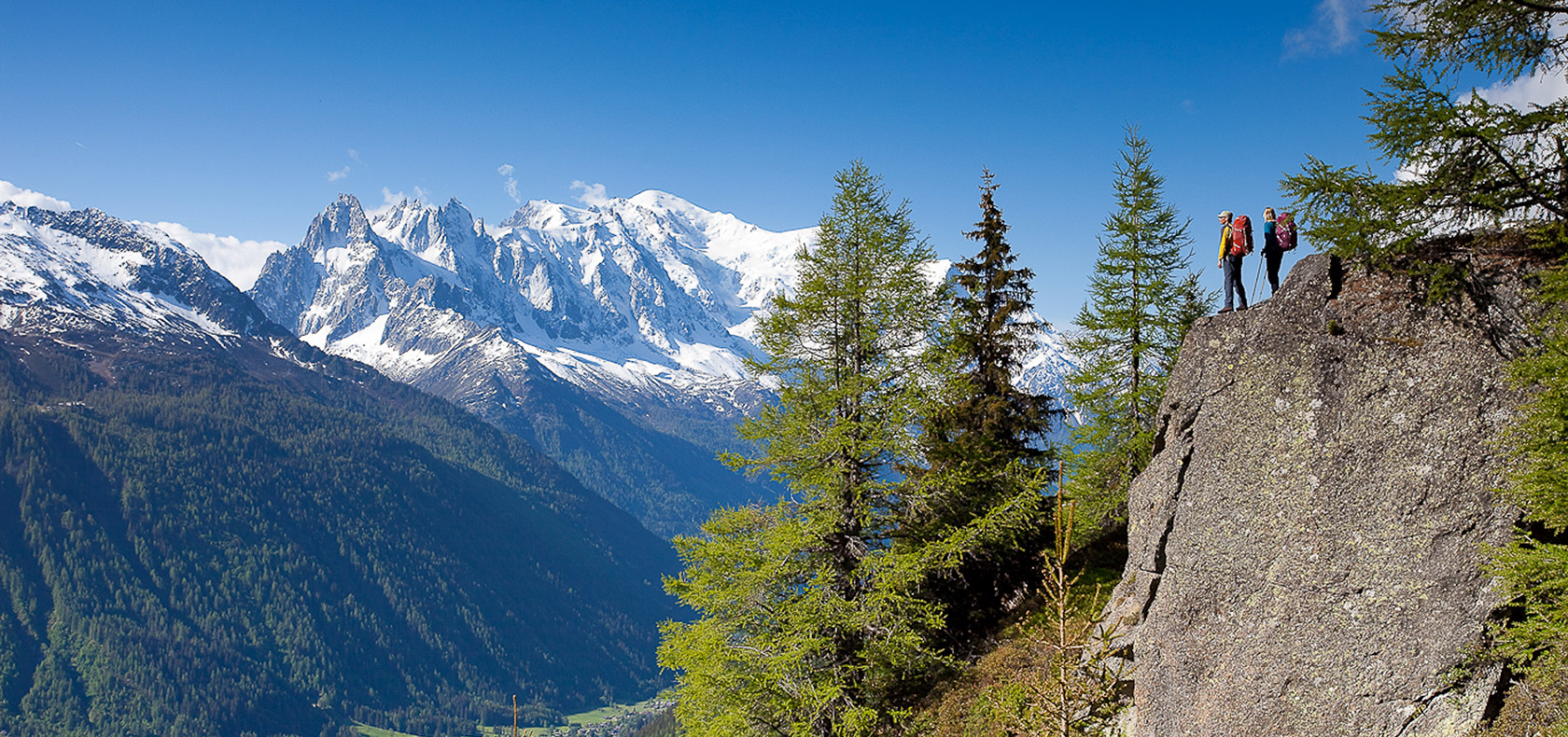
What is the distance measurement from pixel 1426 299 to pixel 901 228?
31.1 feet

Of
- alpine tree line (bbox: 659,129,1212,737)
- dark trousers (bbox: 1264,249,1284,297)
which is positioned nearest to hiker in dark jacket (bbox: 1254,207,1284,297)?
dark trousers (bbox: 1264,249,1284,297)

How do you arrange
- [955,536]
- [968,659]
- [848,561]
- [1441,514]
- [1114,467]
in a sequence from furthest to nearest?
[1114,467] < [968,659] < [848,561] < [955,536] < [1441,514]

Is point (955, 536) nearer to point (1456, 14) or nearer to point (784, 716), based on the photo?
point (784, 716)

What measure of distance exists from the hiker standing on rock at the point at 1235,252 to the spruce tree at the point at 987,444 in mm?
5062

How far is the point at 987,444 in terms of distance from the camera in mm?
21188

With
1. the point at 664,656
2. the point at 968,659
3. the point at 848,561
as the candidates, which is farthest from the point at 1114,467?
the point at 664,656

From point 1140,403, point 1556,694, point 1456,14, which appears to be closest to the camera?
point 1556,694

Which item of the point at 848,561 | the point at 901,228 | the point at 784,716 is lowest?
the point at 784,716

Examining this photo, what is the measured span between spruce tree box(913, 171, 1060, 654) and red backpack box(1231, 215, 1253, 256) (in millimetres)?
5464

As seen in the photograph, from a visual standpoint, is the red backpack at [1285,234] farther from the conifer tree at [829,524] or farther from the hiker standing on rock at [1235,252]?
the conifer tree at [829,524]

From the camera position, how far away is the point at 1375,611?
1080 centimetres

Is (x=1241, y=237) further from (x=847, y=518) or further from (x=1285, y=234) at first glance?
(x=847, y=518)

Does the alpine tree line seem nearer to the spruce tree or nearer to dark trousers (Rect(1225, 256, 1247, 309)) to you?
the spruce tree

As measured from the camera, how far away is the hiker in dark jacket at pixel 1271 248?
49.4ft
